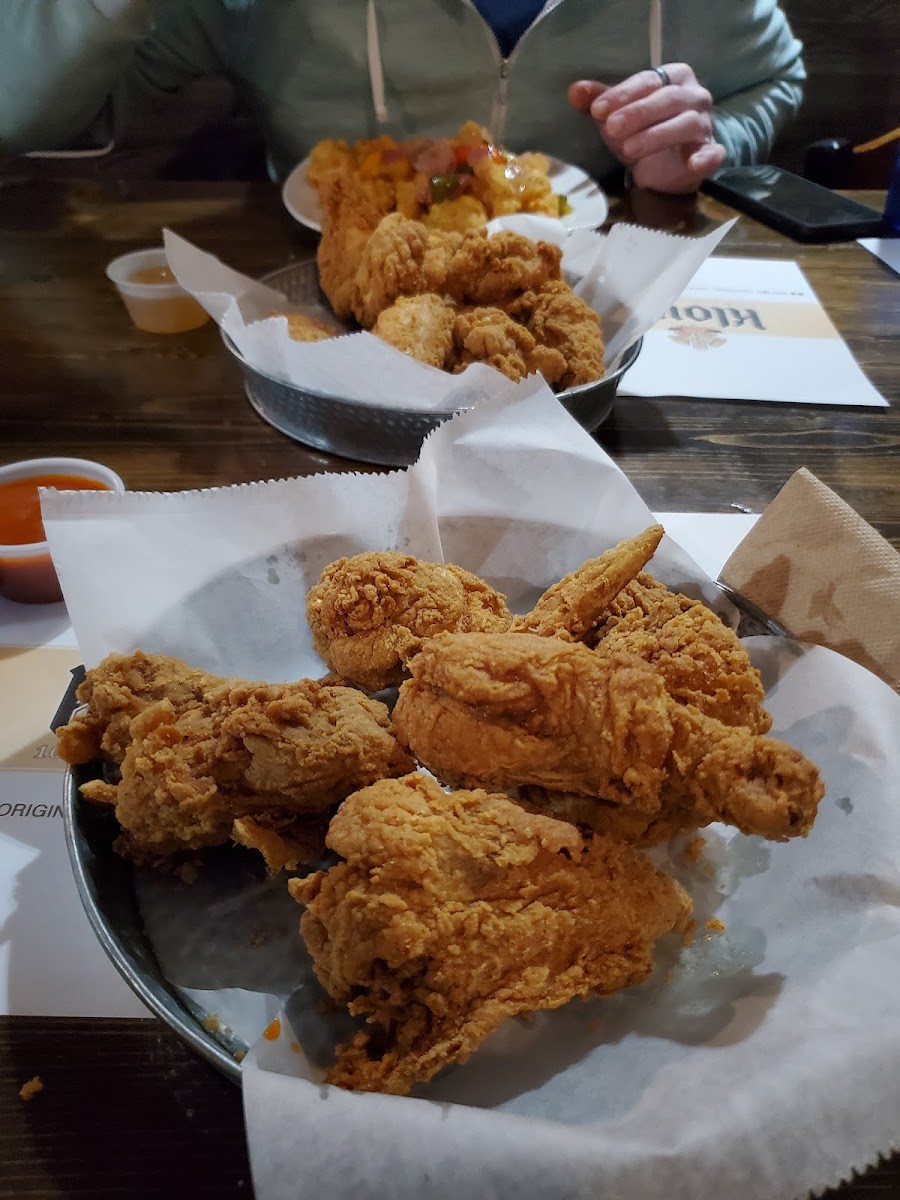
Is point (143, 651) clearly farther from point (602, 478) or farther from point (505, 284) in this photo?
point (505, 284)

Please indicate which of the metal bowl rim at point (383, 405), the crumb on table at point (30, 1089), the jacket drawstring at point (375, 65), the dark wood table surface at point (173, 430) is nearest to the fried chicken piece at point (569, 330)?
the metal bowl rim at point (383, 405)

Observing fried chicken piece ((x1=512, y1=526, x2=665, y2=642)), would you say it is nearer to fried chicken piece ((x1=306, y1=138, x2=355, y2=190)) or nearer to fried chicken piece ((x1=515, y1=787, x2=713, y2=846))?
fried chicken piece ((x1=515, y1=787, x2=713, y2=846))

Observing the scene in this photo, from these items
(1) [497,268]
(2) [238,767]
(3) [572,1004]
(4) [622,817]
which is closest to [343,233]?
(1) [497,268]

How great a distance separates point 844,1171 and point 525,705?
0.45 meters

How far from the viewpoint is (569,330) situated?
176cm

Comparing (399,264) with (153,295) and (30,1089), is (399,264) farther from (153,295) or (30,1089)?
(30,1089)

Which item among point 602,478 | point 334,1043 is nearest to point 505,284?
point 602,478

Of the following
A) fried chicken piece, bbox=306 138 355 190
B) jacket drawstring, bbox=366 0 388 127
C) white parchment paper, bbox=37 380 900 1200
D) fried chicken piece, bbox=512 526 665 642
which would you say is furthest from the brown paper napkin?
jacket drawstring, bbox=366 0 388 127

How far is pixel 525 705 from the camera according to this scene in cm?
85

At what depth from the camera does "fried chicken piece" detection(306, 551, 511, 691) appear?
1.12m

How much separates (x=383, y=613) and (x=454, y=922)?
45 cm

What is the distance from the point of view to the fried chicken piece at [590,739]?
0.80 m

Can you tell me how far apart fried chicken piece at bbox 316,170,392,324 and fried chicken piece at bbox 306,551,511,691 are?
3.55ft

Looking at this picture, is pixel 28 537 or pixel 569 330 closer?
pixel 28 537
